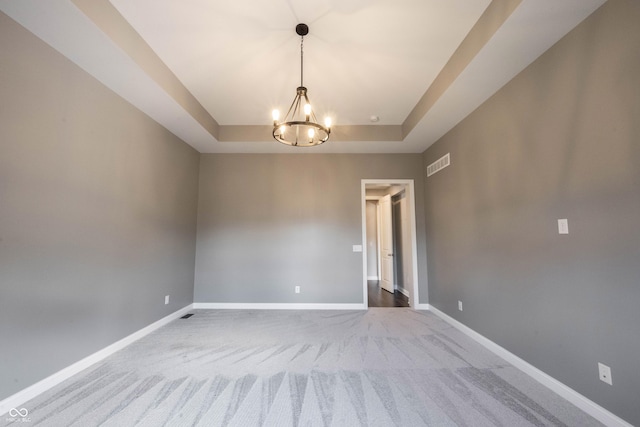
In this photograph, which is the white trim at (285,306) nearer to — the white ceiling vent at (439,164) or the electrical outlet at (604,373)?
the white ceiling vent at (439,164)

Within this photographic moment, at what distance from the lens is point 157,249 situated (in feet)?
11.2

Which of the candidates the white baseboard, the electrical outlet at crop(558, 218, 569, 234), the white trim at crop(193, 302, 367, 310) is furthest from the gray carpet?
the electrical outlet at crop(558, 218, 569, 234)

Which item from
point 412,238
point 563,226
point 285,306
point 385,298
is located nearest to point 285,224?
point 285,306

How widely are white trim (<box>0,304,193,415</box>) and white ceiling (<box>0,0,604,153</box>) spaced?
264 cm

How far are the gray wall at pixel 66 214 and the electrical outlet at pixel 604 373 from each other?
13.2 feet

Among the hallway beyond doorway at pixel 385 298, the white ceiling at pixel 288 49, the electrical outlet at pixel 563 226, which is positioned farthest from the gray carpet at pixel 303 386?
the white ceiling at pixel 288 49

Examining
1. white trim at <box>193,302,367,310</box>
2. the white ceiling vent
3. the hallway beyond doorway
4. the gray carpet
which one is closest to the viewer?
the gray carpet

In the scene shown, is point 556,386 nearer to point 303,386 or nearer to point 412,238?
point 303,386

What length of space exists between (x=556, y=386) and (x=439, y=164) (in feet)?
9.62

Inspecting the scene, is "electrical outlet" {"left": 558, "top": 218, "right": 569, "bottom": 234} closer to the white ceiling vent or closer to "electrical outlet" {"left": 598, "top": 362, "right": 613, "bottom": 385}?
"electrical outlet" {"left": 598, "top": 362, "right": 613, "bottom": 385}

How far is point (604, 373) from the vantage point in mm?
1679

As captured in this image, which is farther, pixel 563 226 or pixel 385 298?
pixel 385 298

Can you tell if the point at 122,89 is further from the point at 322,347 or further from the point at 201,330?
the point at 322,347

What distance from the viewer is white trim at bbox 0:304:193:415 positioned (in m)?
1.77
